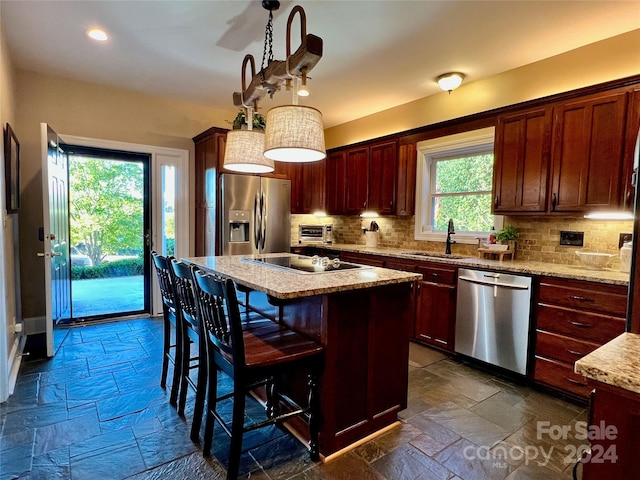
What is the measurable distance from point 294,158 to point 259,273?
2.47ft

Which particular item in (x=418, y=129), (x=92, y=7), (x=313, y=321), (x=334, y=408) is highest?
(x=92, y=7)

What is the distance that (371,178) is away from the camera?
457 centimetres

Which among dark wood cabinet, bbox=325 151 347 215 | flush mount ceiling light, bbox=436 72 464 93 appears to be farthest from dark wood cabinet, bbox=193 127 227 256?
flush mount ceiling light, bbox=436 72 464 93

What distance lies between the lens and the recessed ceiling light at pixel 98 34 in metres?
2.81

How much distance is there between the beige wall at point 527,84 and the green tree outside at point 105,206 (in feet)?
11.0

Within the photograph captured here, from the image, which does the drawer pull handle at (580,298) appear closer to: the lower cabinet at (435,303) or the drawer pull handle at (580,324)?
the drawer pull handle at (580,324)

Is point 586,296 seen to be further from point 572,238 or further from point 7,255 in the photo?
point 7,255

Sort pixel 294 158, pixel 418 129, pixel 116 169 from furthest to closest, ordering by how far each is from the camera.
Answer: pixel 116 169 → pixel 418 129 → pixel 294 158

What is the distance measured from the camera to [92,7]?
8.20 ft

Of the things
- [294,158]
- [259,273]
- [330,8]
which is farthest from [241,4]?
[259,273]

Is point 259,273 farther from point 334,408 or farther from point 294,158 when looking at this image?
point 334,408

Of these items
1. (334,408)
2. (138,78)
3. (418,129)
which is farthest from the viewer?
(418,129)

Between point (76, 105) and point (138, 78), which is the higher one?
point (138, 78)

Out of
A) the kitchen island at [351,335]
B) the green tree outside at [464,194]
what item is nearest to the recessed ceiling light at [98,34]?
the kitchen island at [351,335]
